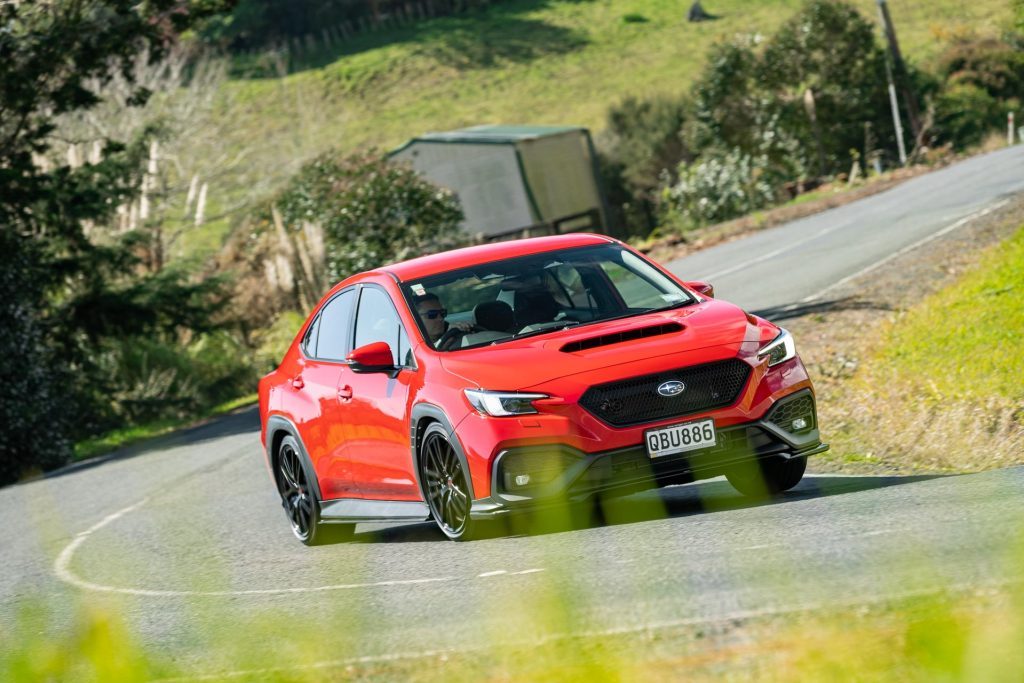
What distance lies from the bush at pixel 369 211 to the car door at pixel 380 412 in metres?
24.3

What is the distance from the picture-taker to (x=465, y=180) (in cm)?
6209

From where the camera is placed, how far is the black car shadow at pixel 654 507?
843 centimetres

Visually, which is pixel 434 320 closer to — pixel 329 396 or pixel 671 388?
pixel 329 396

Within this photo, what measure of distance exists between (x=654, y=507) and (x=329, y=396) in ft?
6.99

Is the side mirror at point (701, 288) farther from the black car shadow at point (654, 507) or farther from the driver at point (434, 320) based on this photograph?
the driver at point (434, 320)

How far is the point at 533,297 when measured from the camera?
9.04 m

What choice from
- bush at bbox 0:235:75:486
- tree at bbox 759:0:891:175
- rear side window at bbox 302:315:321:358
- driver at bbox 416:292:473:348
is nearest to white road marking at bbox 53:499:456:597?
driver at bbox 416:292:473:348

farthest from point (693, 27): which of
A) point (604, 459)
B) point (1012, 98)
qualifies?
point (604, 459)

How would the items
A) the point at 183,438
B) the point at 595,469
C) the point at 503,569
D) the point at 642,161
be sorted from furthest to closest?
the point at 642,161 → the point at 183,438 → the point at 595,469 → the point at 503,569

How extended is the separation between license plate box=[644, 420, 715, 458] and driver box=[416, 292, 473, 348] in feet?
4.91

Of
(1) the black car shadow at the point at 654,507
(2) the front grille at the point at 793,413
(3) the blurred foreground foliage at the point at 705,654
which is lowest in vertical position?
(1) the black car shadow at the point at 654,507

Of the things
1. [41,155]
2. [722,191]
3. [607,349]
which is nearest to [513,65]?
[722,191]

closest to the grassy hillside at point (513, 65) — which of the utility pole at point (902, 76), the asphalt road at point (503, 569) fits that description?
the utility pole at point (902, 76)

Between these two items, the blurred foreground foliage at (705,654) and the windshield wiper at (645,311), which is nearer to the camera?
the blurred foreground foliage at (705,654)
